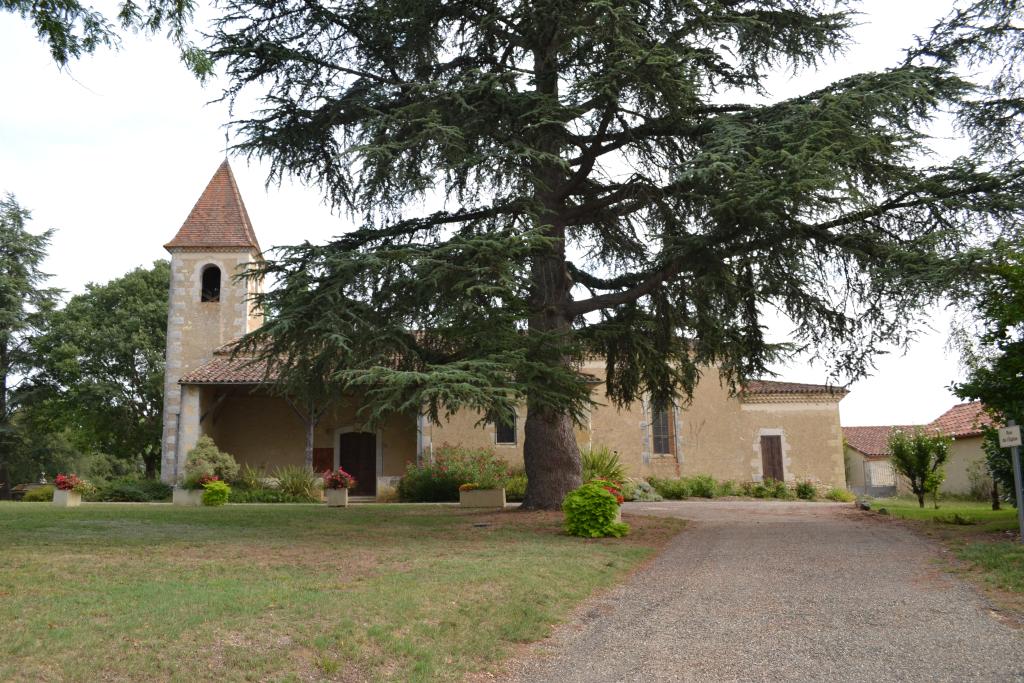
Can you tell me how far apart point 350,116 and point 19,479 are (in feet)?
95.2

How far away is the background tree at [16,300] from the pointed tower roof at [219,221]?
10.4 metres

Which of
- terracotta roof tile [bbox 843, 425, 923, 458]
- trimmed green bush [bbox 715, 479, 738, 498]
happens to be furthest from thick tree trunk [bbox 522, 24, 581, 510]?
terracotta roof tile [bbox 843, 425, 923, 458]

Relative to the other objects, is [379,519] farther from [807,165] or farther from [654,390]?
[807,165]

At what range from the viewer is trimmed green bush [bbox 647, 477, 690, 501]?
22328 mm

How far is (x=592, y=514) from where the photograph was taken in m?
10.9

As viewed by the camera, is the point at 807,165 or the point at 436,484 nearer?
the point at 807,165

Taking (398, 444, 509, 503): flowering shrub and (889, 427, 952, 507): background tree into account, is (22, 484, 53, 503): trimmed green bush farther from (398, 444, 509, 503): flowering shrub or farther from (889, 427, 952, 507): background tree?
(889, 427, 952, 507): background tree

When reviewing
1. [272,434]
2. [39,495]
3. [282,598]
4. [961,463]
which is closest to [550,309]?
[282,598]

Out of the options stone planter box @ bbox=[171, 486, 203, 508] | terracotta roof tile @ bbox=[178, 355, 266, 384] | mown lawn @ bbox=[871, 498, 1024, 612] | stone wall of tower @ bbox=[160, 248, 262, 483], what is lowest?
mown lawn @ bbox=[871, 498, 1024, 612]

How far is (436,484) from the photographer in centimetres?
2027

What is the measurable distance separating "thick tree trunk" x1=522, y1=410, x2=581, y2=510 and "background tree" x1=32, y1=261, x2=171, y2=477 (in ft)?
78.0

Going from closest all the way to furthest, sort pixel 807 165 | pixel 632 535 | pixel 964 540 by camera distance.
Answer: pixel 807 165, pixel 964 540, pixel 632 535

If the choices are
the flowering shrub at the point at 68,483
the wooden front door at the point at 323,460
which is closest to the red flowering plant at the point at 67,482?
the flowering shrub at the point at 68,483

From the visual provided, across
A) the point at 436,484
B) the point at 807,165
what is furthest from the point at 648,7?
the point at 436,484
